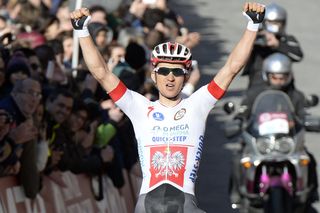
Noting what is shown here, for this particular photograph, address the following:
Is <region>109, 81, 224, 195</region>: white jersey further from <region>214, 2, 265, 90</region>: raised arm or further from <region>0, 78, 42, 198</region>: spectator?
<region>0, 78, 42, 198</region>: spectator

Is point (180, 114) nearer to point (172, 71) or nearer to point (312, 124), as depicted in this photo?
point (172, 71)

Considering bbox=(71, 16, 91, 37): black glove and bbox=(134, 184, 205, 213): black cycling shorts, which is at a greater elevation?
bbox=(71, 16, 91, 37): black glove

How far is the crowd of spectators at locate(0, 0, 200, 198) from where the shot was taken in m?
12.7

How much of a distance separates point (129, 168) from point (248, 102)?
1.76 meters

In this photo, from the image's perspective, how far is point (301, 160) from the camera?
1584 cm

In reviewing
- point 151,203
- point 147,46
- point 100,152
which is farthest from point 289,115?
point 151,203

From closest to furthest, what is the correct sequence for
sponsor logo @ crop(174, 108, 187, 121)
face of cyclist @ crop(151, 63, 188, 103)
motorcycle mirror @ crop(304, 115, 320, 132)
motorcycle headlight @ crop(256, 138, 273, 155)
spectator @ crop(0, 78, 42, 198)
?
face of cyclist @ crop(151, 63, 188, 103)
sponsor logo @ crop(174, 108, 187, 121)
spectator @ crop(0, 78, 42, 198)
motorcycle headlight @ crop(256, 138, 273, 155)
motorcycle mirror @ crop(304, 115, 320, 132)

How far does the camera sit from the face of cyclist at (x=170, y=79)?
10.9 m

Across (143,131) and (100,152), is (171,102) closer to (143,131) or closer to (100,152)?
(143,131)

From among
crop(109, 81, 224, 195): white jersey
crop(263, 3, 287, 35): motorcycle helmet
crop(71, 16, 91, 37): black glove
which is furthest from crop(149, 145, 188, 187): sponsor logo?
crop(263, 3, 287, 35): motorcycle helmet

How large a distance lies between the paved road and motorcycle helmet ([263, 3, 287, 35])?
94.0 inches

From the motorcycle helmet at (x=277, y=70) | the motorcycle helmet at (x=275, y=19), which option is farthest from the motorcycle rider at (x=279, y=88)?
the motorcycle helmet at (x=275, y=19)

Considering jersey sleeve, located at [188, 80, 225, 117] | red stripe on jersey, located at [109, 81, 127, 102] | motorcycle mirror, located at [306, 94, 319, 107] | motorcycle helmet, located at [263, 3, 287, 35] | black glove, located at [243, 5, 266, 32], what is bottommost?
motorcycle mirror, located at [306, 94, 319, 107]

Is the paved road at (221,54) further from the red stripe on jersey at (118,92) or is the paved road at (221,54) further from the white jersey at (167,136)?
the red stripe on jersey at (118,92)
